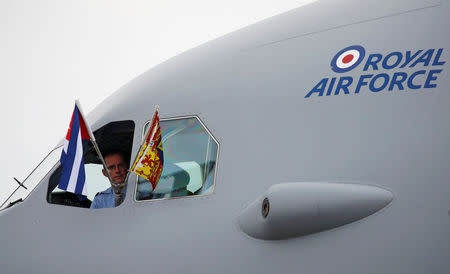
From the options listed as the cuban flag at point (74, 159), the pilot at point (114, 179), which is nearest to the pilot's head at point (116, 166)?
the pilot at point (114, 179)

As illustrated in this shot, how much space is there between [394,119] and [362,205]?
0.99 meters

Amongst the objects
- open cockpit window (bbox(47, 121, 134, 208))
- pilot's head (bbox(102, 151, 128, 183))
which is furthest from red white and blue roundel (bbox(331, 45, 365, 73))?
pilot's head (bbox(102, 151, 128, 183))

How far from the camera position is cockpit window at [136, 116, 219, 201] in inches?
274

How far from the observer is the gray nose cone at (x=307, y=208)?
6102 mm

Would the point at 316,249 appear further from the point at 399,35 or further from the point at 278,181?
the point at 399,35

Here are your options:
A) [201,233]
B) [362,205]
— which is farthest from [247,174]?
[362,205]

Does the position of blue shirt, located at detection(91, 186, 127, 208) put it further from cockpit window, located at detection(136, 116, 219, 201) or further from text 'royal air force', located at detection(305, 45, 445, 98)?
text 'royal air force', located at detection(305, 45, 445, 98)

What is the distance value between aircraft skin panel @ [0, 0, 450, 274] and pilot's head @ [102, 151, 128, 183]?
29 cm

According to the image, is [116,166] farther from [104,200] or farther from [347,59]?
[347,59]

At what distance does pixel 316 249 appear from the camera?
6164mm

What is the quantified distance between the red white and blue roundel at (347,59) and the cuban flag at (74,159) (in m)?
3.07

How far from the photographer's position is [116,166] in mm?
7578

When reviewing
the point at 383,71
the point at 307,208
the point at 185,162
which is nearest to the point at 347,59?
the point at 383,71

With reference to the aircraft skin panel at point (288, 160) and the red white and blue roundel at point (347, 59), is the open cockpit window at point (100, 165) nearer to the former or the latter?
the aircraft skin panel at point (288, 160)
